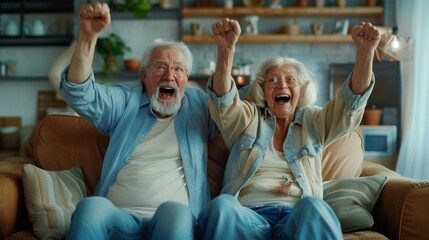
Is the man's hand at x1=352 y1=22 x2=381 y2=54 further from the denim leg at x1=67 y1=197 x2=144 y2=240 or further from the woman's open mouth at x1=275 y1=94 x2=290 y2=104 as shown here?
the denim leg at x1=67 y1=197 x2=144 y2=240

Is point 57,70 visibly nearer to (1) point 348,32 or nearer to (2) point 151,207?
(1) point 348,32

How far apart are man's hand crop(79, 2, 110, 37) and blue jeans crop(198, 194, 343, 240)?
67 centimetres

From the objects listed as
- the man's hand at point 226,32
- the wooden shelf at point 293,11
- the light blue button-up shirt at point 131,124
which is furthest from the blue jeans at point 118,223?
the wooden shelf at point 293,11

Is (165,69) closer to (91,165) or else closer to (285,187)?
(91,165)

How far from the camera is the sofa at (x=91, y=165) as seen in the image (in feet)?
5.55

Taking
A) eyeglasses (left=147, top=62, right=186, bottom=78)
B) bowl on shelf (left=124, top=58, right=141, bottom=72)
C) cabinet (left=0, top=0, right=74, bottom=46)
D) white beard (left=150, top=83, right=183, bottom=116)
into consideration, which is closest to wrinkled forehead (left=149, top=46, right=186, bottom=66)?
eyeglasses (left=147, top=62, right=186, bottom=78)

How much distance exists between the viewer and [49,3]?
491cm

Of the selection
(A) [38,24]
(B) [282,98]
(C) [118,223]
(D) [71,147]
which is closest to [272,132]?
(B) [282,98]

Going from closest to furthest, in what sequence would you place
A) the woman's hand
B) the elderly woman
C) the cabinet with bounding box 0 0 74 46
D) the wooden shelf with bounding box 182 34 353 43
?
the elderly woman, the woman's hand, the wooden shelf with bounding box 182 34 353 43, the cabinet with bounding box 0 0 74 46

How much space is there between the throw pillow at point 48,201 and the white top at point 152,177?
149 millimetres

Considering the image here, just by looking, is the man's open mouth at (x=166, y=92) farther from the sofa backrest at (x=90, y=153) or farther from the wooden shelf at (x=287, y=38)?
the wooden shelf at (x=287, y=38)

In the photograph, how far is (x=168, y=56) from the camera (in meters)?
1.94

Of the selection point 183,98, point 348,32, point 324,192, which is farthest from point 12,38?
point 324,192

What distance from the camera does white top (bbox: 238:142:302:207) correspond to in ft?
5.50
